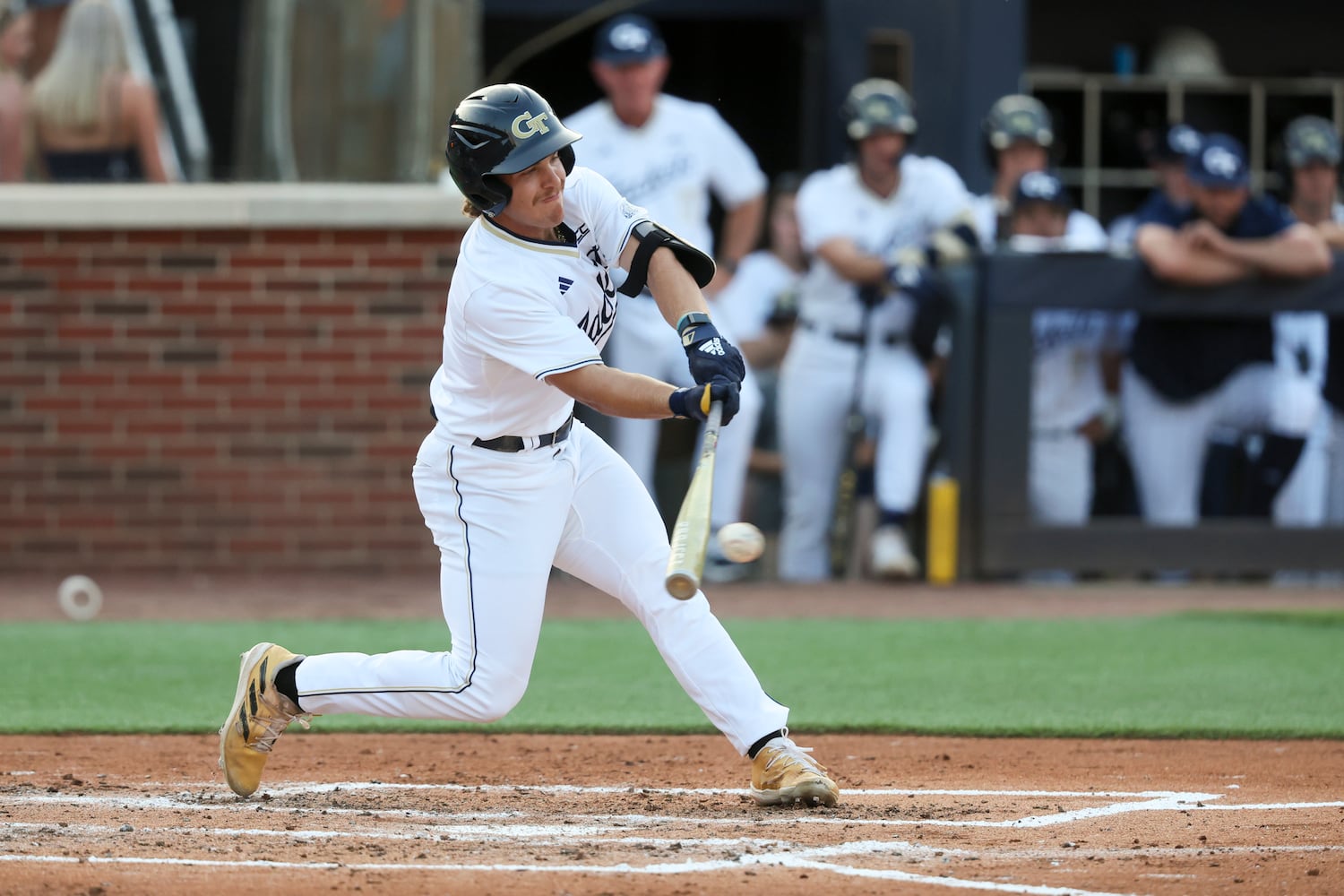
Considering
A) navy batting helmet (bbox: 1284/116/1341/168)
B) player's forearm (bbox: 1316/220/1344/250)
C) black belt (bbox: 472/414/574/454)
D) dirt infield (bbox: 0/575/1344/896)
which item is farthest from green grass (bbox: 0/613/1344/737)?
navy batting helmet (bbox: 1284/116/1341/168)

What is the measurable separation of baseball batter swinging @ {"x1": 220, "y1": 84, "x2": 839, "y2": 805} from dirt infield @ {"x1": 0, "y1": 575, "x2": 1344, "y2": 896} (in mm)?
231

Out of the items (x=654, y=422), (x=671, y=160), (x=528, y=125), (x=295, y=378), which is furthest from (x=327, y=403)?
(x=528, y=125)

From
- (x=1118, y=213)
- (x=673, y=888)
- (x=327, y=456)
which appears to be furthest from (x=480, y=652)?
(x=1118, y=213)

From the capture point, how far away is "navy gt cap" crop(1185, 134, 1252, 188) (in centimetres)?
884

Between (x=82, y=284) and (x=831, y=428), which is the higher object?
(x=82, y=284)

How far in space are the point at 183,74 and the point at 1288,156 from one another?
5.51 m

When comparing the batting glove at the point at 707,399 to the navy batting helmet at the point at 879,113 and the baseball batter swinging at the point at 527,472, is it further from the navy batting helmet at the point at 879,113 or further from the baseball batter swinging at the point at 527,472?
the navy batting helmet at the point at 879,113

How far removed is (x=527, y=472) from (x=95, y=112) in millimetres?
6051

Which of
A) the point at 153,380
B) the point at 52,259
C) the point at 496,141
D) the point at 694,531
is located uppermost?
the point at 496,141

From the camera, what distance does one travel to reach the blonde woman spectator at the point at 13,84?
9.56 metres

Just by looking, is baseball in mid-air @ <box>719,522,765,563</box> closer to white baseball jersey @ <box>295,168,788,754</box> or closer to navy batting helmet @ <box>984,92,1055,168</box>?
white baseball jersey @ <box>295,168,788,754</box>

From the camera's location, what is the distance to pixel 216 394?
31.0 ft

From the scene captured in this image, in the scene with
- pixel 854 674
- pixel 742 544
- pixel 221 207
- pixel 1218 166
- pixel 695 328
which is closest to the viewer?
pixel 742 544

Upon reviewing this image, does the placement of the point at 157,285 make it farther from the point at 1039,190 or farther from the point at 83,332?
the point at 1039,190
